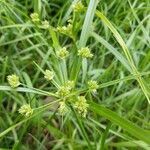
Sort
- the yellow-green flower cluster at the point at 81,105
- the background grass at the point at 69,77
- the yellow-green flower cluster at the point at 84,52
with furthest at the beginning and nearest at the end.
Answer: the background grass at the point at 69,77, the yellow-green flower cluster at the point at 84,52, the yellow-green flower cluster at the point at 81,105

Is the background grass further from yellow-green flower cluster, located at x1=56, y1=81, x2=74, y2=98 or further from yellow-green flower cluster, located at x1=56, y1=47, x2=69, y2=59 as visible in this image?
yellow-green flower cluster, located at x1=56, y1=81, x2=74, y2=98

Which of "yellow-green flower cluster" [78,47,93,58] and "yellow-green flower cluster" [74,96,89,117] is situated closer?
"yellow-green flower cluster" [74,96,89,117]

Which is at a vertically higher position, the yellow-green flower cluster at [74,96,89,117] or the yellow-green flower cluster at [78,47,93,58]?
Answer: the yellow-green flower cluster at [78,47,93,58]

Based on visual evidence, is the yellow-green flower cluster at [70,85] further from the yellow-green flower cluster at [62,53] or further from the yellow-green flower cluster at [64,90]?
the yellow-green flower cluster at [62,53]

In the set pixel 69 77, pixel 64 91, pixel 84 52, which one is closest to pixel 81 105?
pixel 64 91

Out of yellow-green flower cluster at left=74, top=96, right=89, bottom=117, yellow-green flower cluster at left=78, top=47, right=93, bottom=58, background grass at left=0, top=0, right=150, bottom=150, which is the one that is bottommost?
background grass at left=0, top=0, right=150, bottom=150

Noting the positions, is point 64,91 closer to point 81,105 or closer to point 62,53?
point 81,105

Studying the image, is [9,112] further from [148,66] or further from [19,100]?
[148,66]

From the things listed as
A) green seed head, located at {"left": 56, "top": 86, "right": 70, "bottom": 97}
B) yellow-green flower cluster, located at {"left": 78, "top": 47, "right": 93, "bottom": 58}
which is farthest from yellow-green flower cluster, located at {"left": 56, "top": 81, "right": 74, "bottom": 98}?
yellow-green flower cluster, located at {"left": 78, "top": 47, "right": 93, "bottom": 58}

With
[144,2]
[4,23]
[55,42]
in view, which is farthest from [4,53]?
[144,2]

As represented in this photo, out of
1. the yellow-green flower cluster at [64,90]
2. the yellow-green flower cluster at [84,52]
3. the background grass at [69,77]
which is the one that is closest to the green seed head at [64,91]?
the yellow-green flower cluster at [64,90]

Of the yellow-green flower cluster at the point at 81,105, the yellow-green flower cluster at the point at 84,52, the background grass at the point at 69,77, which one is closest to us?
the yellow-green flower cluster at the point at 81,105
